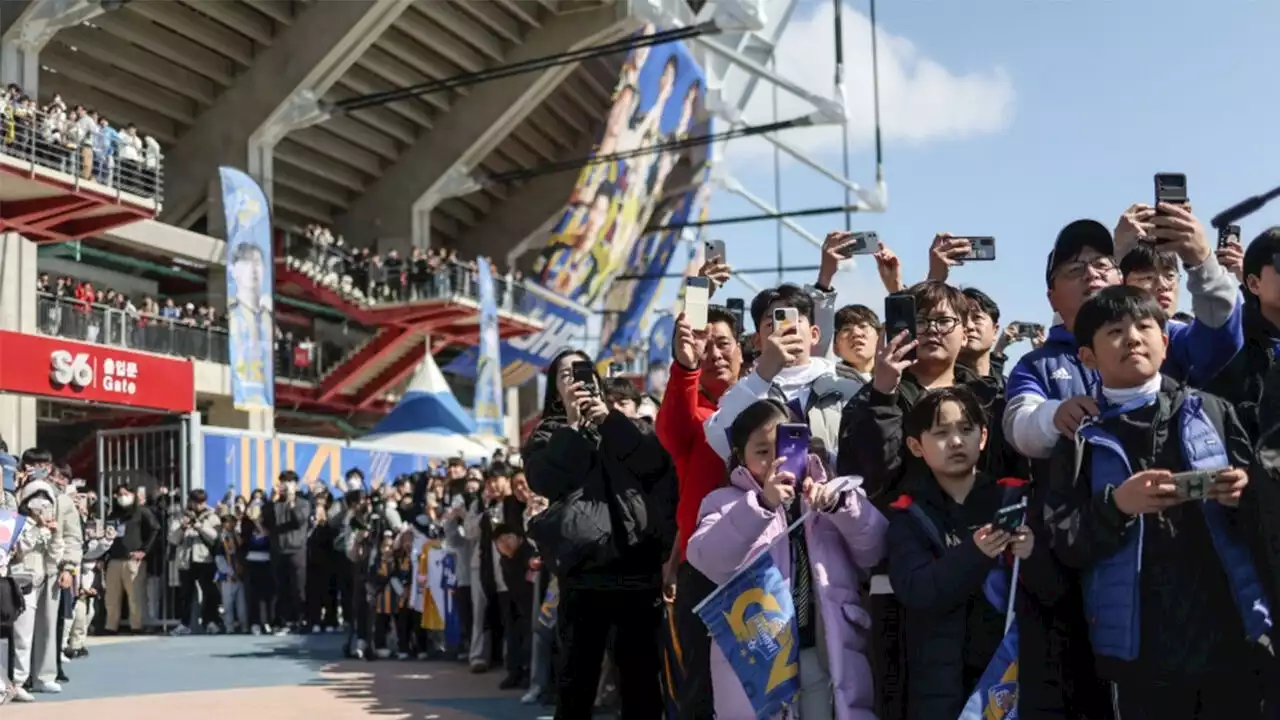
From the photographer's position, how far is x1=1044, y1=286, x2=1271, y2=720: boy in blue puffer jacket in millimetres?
3432

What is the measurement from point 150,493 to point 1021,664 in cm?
1779

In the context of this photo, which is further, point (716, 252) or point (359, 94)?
point (359, 94)

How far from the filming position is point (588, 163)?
34.7 m

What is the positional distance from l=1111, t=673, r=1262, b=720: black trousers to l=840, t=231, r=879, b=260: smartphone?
197 centimetres

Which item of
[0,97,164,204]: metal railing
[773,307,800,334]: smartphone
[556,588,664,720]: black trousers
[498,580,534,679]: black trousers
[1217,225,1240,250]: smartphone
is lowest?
[498,580,534,679]: black trousers

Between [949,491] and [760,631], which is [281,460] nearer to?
[760,631]

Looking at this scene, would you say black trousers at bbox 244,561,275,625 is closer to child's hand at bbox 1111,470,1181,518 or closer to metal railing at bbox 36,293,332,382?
metal railing at bbox 36,293,332,382

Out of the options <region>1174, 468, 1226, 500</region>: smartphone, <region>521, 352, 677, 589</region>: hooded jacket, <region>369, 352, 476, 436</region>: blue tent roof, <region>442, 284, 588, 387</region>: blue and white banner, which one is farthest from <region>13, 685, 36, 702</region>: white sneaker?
<region>442, 284, 588, 387</region>: blue and white banner

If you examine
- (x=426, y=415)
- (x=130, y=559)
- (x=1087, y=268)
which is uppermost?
(x=426, y=415)

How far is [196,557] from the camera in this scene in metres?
18.8

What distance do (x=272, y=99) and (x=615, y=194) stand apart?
29.7 ft

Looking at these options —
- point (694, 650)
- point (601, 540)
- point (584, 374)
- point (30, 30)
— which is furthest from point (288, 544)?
point (694, 650)

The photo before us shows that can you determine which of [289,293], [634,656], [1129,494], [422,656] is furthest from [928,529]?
[289,293]

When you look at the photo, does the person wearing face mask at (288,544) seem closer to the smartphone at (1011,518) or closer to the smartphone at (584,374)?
the smartphone at (584,374)
